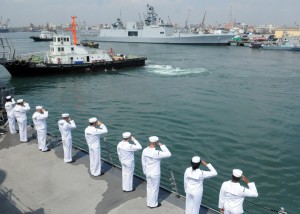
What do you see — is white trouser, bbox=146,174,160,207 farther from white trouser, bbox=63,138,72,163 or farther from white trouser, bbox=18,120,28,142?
white trouser, bbox=18,120,28,142

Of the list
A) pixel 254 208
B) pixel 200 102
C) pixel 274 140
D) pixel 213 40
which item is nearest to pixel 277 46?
pixel 213 40

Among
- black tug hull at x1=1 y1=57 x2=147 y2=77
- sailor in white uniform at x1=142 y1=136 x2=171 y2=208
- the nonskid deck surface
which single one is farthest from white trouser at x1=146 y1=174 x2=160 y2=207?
black tug hull at x1=1 y1=57 x2=147 y2=77

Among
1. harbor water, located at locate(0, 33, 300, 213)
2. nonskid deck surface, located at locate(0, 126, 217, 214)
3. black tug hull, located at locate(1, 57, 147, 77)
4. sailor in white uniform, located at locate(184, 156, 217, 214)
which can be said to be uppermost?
sailor in white uniform, located at locate(184, 156, 217, 214)

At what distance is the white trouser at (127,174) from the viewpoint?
712 cm

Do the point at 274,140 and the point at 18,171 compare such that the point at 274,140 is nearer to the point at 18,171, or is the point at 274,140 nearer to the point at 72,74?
the point at 18,171

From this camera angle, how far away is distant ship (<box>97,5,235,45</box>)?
93625 mm

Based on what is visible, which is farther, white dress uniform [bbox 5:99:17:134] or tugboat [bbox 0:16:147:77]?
tugboat [bbox 0:16:147:77]

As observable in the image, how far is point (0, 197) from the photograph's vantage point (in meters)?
7.08

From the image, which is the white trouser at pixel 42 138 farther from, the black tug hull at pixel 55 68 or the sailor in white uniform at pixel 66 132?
the black tug hull at pixel 55 68

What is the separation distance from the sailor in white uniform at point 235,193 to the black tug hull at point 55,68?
3399cm

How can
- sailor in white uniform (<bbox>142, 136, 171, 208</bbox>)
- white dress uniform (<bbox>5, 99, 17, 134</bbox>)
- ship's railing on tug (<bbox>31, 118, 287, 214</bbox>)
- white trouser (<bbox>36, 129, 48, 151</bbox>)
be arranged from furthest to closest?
white dress uniform (<bbox>5, 99, 17, 134</bbox>), white trouser (<bbox>36, 129, 48, 151</bbox>), ship's railing on tug (<bbox>31, 118, 287, 214</bbox>), sailor in white uniform (<bbox>142, 136, 171, 208</bbox>)

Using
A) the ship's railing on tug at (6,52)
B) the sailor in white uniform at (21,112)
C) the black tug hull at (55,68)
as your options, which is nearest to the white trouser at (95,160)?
the sailor in white uniform at (21,112)

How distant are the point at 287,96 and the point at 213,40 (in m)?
72.4

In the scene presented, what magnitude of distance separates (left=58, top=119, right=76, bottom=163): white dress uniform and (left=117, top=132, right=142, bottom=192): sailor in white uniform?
7.21 feet
